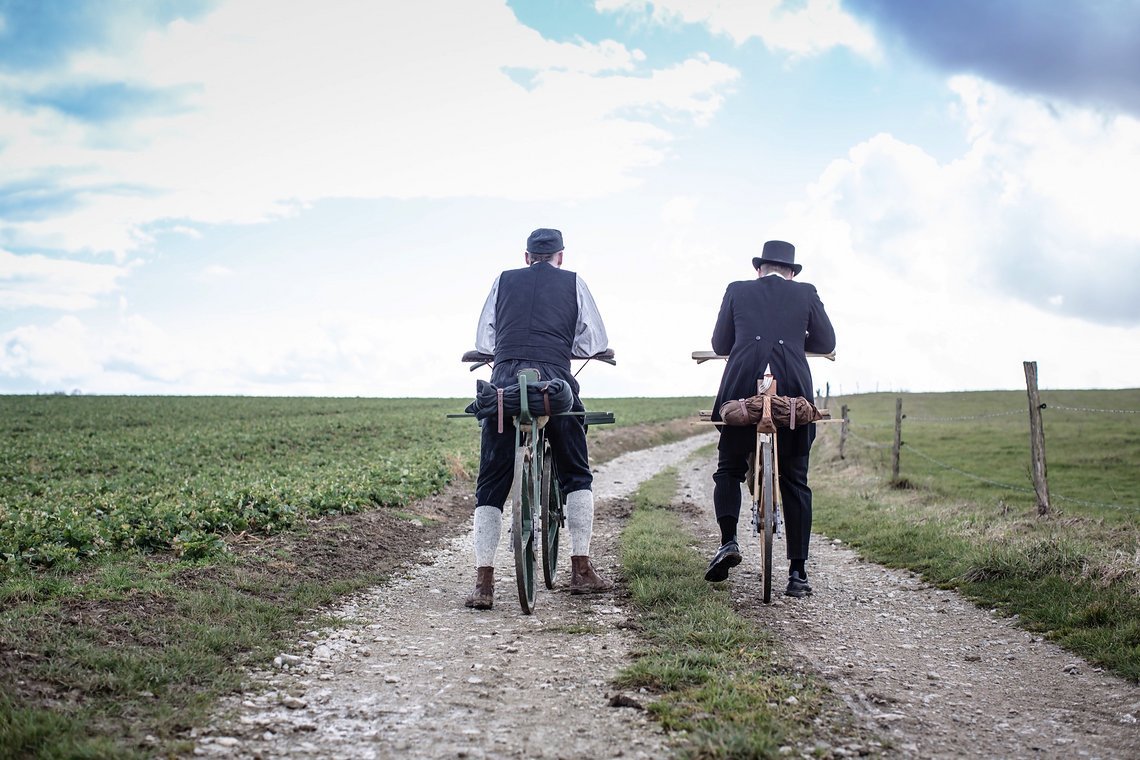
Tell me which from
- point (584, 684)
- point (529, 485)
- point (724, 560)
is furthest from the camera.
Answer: point (724, 560)

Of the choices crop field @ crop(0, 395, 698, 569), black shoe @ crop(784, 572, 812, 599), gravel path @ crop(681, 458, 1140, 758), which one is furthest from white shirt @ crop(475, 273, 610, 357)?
crop field @ crop(0, 395, 698, 569)

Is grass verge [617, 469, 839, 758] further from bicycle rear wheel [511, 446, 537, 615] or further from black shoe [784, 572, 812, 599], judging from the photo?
bicycle rear wheel [511, 446, 537, 615]

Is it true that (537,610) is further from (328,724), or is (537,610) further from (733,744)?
(733,744)

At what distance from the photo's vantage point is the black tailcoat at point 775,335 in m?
6.60

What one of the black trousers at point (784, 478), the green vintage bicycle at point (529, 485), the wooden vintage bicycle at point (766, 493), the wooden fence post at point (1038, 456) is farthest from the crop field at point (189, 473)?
the wooden fence post at point (1038, 456)

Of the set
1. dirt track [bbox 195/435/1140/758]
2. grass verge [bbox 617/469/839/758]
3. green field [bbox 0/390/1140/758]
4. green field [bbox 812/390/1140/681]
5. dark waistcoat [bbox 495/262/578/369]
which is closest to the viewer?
grass verge [bbox 617/469/839/758]

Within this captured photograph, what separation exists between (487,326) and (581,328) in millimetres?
760

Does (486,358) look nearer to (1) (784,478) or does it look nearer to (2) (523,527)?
(2) (523,527)

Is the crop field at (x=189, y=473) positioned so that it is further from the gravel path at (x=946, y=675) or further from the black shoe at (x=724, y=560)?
the gravel path at (x=946, y=675)

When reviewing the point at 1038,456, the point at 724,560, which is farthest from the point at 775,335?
the point at 1038,456

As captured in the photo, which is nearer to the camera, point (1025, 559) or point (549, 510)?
point (549, 510)

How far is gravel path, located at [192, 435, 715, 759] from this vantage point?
357cm

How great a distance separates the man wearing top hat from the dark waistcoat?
4.46ft

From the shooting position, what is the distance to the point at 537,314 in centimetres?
638
